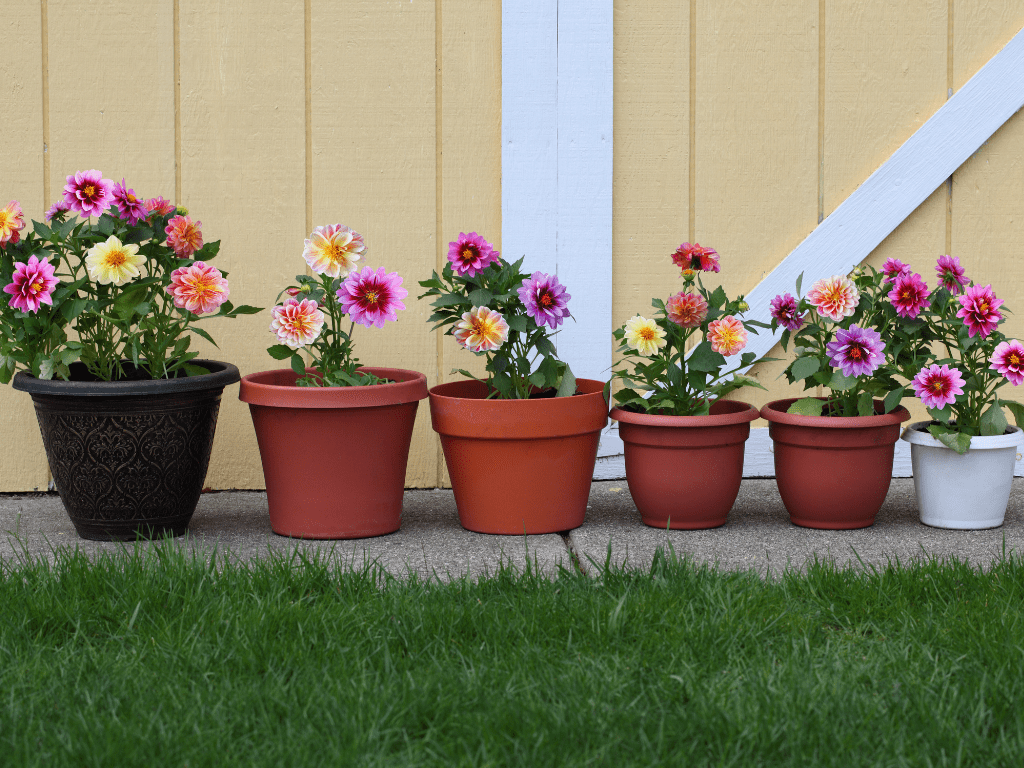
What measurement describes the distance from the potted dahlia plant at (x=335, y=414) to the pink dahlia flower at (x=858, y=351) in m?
0.97

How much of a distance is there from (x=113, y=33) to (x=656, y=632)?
213 cm

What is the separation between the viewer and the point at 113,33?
277 centimetres

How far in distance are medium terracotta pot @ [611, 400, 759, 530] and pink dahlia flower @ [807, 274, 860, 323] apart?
0.96 ft

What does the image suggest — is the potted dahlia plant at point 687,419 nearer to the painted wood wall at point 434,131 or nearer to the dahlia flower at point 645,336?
the dahlia flower at point 645,336

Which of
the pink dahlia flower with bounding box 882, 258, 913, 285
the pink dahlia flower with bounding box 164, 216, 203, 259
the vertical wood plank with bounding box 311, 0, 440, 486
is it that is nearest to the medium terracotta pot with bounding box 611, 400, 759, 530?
the pink dahlia flower with bounding box 882, 258, 913, 285

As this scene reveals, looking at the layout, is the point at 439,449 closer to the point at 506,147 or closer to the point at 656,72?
the point at 506,147

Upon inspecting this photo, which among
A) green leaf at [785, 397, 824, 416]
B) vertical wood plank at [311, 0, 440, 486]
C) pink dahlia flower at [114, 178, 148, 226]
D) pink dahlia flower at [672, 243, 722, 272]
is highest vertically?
vertical wood plank at [311, 0, 440, 486]

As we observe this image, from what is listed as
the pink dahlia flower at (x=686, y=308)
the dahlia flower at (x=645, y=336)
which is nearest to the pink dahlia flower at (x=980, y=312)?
the pink dahlia flower at (x=686, y=308)

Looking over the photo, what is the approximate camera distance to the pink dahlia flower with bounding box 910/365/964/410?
7.77 ft

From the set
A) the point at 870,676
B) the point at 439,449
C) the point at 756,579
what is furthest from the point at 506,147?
the point at 870,676

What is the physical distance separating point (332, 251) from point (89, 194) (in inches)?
21.6

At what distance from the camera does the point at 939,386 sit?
7.80 ft

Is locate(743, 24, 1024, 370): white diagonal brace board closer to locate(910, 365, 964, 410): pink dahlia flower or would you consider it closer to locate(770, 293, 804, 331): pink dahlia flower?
locate(770, 293, 804, 331): pink dahlia flower

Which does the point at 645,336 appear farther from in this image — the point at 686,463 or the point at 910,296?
the point at 910,296
